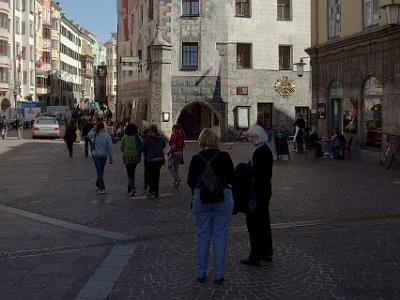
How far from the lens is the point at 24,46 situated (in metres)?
71.0

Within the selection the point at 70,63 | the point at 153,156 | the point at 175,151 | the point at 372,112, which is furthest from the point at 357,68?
the point at 70,63

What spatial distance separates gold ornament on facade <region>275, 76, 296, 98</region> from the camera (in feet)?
117

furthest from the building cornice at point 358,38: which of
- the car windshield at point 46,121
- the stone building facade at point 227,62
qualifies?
the car windshield at point 46,121

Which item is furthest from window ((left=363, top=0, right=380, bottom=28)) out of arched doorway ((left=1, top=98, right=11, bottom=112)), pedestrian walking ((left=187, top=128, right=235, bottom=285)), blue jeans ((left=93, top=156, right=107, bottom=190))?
arched doorway ((left=1, top=98, right=11, bottom=112))

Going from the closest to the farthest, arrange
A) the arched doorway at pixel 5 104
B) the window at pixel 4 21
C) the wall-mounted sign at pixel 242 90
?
the wall-mounted sign at pixel 242 90
the window at pixel 4 21
the arched doorway at pixel 5 104

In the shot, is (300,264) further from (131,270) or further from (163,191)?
(163,191)

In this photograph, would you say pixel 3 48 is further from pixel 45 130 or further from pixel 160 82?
pixel 160 82

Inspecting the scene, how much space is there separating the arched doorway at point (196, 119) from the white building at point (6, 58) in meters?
31.7

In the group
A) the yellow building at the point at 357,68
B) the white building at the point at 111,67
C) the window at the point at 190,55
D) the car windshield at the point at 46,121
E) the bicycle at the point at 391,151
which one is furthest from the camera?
the white building at the point at 111,67

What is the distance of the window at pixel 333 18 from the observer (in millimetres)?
24177

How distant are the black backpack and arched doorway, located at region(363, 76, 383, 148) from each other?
1592cm

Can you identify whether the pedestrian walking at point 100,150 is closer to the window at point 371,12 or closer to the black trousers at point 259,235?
the black trousers at point 259,235

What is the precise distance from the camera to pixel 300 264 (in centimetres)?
717

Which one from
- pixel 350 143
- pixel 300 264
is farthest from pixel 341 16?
pixel 300 264
